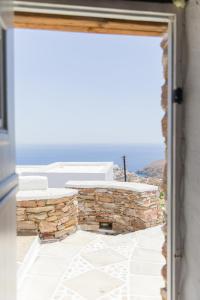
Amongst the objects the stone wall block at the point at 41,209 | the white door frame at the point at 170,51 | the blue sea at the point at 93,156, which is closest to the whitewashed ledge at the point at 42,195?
the stone wall block at the point at 41,209

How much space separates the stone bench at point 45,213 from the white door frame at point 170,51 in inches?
104

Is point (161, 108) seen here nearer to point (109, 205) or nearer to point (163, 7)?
point (163, 7)

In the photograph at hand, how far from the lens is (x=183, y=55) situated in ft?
5.46

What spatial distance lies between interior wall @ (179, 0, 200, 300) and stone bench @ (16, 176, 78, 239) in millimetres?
2724

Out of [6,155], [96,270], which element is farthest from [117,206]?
[6,155]

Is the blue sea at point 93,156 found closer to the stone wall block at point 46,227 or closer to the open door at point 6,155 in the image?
the open door at point 6,155

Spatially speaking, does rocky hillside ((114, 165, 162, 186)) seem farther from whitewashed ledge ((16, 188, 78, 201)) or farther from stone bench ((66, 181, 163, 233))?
whitewashed ledge ((16, 188, 78, 201))

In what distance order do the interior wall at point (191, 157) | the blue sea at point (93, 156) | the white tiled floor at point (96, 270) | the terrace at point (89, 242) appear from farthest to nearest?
the blue sea at point (93, 156), the terrace at point (89, 242), the white tiled floor at point (96, 270), the interior wall at point (191, 157)

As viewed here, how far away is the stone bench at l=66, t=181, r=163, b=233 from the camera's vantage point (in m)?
4.95

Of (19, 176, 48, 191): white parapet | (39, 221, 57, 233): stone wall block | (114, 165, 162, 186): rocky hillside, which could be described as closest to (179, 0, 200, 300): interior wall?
(39, 221, 57, 233): stone wall block

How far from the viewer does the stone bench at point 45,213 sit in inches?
161

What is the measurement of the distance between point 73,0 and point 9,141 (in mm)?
832

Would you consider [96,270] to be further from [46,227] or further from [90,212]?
[90,212]

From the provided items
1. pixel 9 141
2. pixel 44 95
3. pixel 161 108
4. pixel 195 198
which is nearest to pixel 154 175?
pixel 161 108
